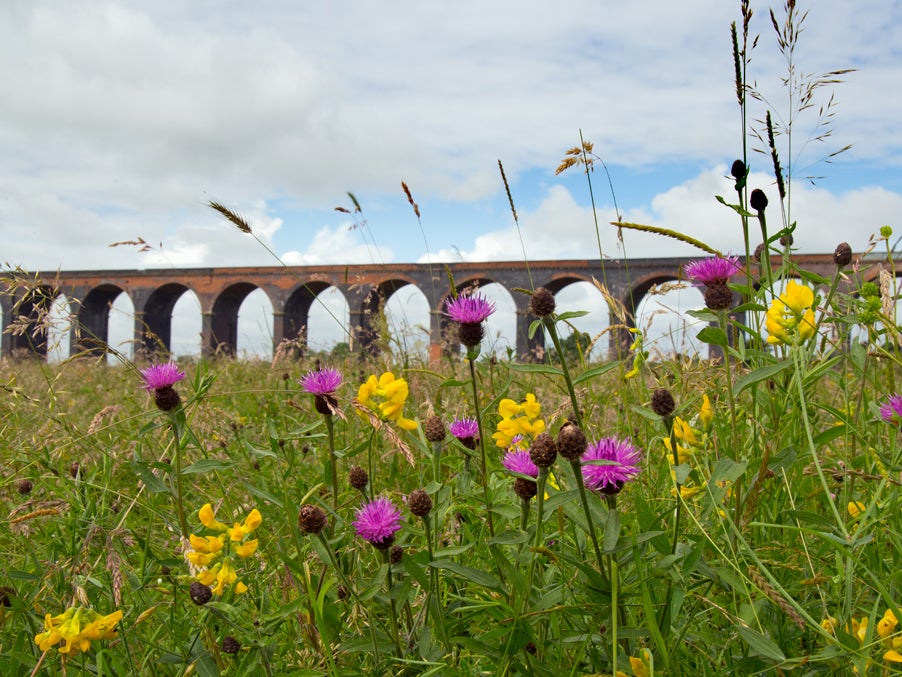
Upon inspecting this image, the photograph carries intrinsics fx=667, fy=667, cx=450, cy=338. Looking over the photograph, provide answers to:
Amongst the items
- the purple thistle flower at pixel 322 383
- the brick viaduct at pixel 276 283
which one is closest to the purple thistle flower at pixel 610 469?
the purple thistle flower at pixel 322 383

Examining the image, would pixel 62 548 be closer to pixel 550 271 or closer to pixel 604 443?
pixel 604 443

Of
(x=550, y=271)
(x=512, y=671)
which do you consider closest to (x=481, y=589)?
(x=512, y=671)

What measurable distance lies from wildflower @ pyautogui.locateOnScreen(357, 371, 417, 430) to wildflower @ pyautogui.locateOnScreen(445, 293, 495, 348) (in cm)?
19

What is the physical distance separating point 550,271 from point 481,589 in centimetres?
2124

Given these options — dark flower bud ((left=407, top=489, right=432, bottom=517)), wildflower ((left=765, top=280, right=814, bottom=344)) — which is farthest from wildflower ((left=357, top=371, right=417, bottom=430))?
wildflower ((left=765, top=280, right=814, bottom=344))

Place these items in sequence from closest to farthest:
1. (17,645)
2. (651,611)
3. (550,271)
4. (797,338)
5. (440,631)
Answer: (651,611) < (440,631) < (17,645) < (797,338) < (550,271)

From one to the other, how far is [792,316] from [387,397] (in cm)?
72

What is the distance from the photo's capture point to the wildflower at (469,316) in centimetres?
91

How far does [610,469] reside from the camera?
752 millimetres

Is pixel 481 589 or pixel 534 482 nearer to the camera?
pixel 534 482

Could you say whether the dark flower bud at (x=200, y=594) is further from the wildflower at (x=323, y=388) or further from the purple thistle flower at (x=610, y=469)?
the purple thistle flower at (x=610, y=469)

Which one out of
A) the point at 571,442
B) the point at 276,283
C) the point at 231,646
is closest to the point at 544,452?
the point at 571,442

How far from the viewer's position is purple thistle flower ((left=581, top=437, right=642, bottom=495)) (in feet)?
2.46

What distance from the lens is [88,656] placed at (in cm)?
106
